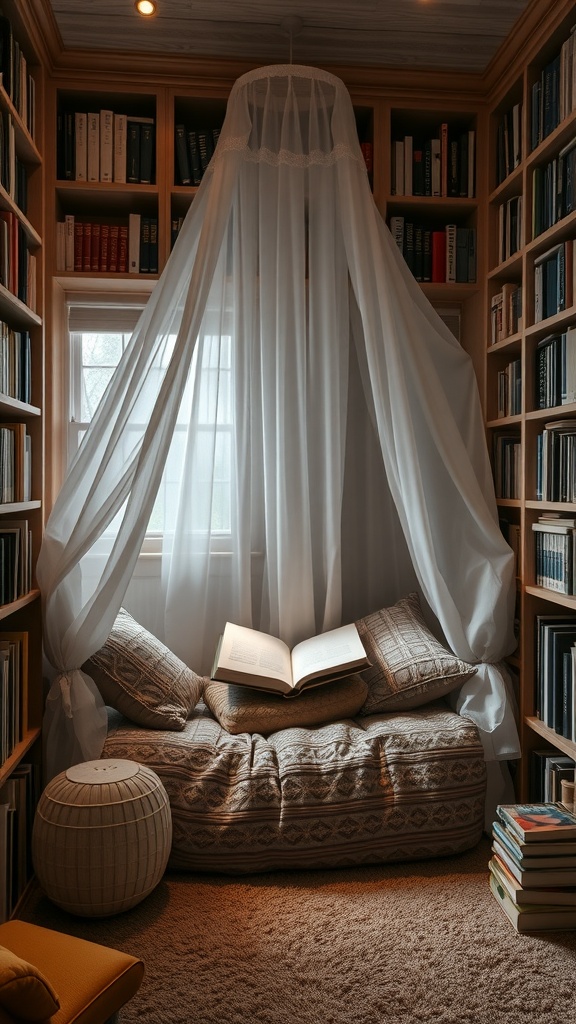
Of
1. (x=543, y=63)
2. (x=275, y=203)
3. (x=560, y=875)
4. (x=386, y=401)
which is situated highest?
(x=543, y=63)

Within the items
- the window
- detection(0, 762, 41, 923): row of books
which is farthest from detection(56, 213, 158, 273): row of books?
detection(0, 762, 41, 923): row of books

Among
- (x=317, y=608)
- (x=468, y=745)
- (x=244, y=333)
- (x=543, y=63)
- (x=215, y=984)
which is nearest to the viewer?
(x=215, y=984)

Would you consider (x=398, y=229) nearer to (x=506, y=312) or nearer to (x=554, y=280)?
(x=506, y=312)

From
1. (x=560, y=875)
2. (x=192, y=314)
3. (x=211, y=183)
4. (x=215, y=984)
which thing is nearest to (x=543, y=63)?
(x=211, y=183)

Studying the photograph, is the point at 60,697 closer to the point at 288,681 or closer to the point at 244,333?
the point at 288,681

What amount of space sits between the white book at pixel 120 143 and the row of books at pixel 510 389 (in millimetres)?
1512

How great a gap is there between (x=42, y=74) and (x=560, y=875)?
2.87 metres

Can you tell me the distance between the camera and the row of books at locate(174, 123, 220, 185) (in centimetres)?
281

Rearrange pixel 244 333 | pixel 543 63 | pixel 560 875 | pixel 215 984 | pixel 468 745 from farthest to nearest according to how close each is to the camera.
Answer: pixel 244 333
pixel 543 63
pixel 468 745
pixel 560 875
pixel 215 984

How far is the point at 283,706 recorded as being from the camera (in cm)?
252

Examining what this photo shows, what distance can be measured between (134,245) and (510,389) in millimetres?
1423

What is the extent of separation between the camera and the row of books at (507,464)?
274cm

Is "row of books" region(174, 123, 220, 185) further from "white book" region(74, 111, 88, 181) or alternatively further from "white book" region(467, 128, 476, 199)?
"white book" region(467, 128, 476, 199)

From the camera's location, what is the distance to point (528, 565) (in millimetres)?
2578
